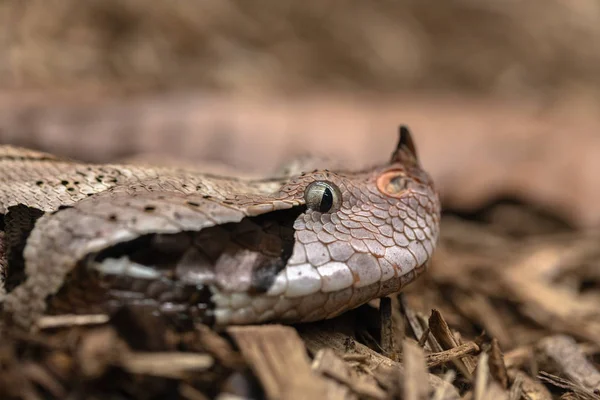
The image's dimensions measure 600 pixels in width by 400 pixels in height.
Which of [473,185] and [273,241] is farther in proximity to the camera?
[473,185]

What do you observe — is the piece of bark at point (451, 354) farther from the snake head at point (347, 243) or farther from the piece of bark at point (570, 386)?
the piece of bark at point (570, 386)

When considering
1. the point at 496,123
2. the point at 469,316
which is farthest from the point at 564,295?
the point at 496,123

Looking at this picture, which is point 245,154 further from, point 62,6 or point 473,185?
point 62,6

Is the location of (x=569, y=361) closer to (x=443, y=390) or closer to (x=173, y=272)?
(x=443, y=390)

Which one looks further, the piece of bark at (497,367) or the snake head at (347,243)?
the piece of bark at (497,367)

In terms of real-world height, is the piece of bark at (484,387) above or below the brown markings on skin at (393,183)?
below

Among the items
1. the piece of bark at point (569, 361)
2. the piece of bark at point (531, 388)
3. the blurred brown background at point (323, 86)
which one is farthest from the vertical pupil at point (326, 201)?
the blurred brown background at point (323, 86)
